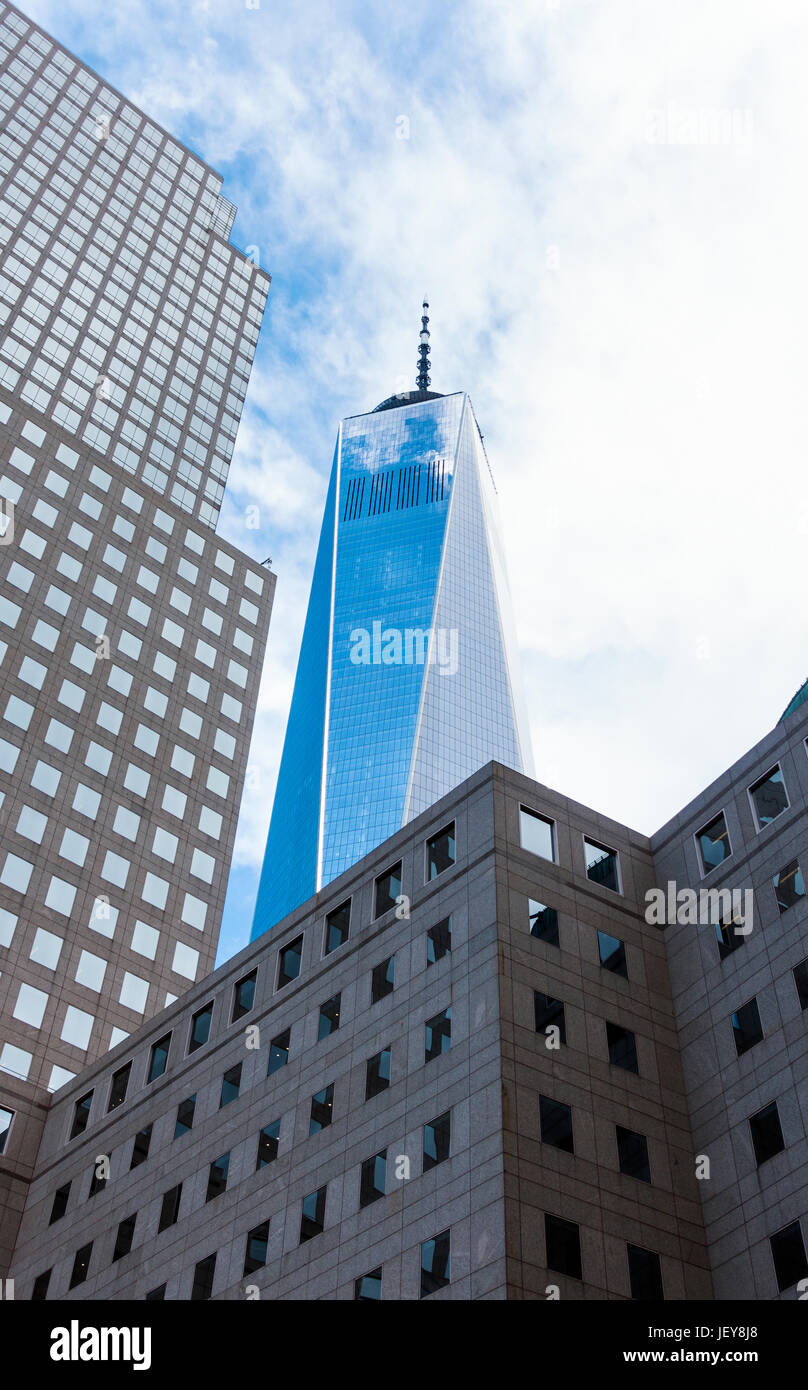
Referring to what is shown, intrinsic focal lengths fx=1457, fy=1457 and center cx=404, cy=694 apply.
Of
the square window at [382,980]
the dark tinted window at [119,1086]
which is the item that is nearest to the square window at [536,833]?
the square window at [382,980]

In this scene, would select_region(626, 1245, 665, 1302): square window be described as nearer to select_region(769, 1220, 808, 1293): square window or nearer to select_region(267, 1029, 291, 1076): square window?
select_region(769, 1220, 808, 1293): square window

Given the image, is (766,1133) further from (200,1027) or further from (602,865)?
(200,1027)

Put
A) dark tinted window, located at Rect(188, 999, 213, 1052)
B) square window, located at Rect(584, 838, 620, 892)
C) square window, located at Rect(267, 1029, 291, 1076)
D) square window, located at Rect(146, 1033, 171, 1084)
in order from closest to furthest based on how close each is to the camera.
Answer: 1. square window, located at Rect(584, 838, 620, 892)
2. square window, located at Rect(267, 1029, 291, 1076)
3. dark tinted window, located at Rect(188, 999, 213, 1052)
4. square window, located at Rect(146, 1033, 171, 1084)

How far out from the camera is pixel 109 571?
332ft

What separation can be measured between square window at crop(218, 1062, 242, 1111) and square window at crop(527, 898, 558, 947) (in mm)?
14725

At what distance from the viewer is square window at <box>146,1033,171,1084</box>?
63.1m

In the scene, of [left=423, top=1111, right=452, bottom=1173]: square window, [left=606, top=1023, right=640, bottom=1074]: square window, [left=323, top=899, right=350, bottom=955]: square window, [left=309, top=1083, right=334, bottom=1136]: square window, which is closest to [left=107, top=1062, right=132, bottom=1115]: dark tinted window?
[left=323, top=899, right=350, bottom=955]: square window

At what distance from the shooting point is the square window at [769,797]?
2005 inches

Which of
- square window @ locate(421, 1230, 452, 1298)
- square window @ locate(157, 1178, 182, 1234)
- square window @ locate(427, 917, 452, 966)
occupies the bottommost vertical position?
square window @ locate(421, 1230, 452, 1298)

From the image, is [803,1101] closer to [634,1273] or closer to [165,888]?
[634,1273]

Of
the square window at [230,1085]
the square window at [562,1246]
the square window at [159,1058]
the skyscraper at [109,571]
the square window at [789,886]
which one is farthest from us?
the skyscraper at [109,571]

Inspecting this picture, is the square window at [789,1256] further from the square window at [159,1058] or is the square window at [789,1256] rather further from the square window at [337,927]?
the square window at [159,1058]

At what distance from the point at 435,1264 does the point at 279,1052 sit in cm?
1496

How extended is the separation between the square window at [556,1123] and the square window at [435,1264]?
164 inches
